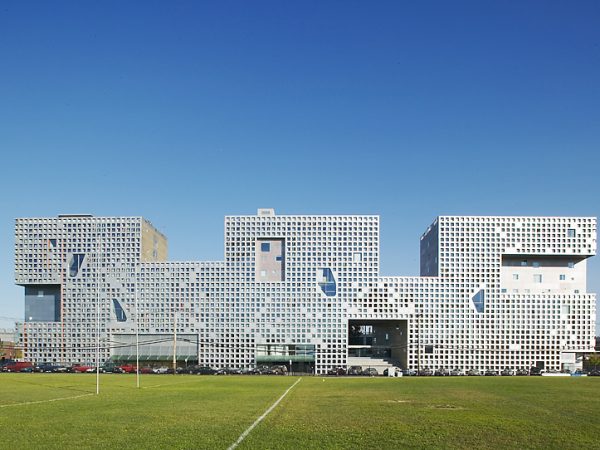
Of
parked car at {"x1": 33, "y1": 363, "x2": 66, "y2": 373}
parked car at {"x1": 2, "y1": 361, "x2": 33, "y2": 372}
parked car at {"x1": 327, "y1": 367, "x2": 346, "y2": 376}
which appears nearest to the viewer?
parked car at {"x1": 33, "y1": 363, "x2": 66, "y2": 373}

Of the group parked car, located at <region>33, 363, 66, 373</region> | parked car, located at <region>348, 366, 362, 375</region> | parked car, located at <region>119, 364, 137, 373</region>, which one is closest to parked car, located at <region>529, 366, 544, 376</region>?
parked car, located at <region>348, 366, 362, 375</region>

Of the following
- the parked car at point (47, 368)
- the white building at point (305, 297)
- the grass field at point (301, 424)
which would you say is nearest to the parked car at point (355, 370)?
the white building at point (305, 297)

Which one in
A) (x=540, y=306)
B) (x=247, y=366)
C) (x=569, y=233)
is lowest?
(x=247, y=366)

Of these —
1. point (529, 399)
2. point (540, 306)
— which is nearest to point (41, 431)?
point (529, 399)

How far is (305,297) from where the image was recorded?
116 m

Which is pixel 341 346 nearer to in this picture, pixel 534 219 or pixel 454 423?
pixel 534 219

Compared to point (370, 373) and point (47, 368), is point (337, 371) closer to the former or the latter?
point (370, 373)

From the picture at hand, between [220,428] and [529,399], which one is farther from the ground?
[220,428]

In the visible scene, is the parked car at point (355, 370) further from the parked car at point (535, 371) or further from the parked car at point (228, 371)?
the parked car at point (535, 371)

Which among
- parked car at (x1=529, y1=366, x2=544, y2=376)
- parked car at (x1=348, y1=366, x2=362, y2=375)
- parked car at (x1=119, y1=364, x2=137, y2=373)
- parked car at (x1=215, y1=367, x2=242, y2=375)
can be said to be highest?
parked car at (x1=119, y1=364, x2=137, y2=373)

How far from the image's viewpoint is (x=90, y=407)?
31500 mm

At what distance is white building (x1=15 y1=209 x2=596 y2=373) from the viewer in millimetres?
115000

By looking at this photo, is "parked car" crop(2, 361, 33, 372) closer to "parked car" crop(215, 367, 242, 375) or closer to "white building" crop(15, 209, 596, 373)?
"white building" crop(15, 209, 596, 373)

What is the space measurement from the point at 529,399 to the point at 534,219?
8189 centimetres
